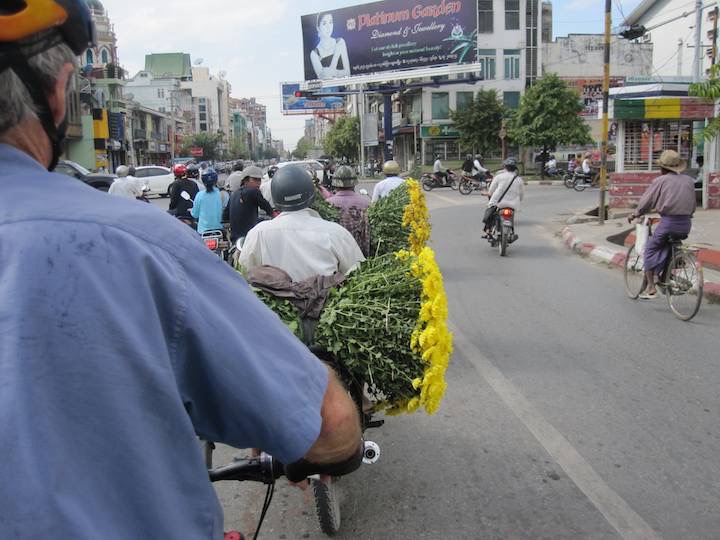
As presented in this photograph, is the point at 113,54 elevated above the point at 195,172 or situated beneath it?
elevated above

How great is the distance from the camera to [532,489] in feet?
12.0

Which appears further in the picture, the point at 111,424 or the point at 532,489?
the point at 532,489

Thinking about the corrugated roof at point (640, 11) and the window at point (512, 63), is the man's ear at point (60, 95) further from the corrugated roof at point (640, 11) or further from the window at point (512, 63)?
the window at point (512, 63)

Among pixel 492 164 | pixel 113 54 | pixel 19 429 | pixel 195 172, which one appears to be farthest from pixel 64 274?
pixel 113 54

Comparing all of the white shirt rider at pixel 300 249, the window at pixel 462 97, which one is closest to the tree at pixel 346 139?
the window at pixel 462 97

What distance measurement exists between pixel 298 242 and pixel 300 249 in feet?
0.14

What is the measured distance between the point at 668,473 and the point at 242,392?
3409mm

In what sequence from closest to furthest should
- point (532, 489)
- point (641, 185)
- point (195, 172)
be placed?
point (532, 489), point (195, 172), point (641, 185)

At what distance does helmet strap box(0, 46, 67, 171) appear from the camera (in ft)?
3.41

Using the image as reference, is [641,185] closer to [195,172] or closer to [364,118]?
[195,172]

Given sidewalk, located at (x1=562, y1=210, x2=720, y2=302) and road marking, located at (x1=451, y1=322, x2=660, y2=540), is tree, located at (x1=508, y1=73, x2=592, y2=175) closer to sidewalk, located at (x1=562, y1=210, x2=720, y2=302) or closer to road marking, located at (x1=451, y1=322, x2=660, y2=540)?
sidewalk, located at (x1=562, y1=210, x2=720, y2=302)

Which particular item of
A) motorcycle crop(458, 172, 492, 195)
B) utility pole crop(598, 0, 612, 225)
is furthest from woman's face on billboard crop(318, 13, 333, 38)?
utility pole crop(598, 0, 612, 225)

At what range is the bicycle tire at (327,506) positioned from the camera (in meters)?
3.19

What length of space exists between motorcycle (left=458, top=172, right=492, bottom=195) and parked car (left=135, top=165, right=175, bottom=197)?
13818 millimetres
